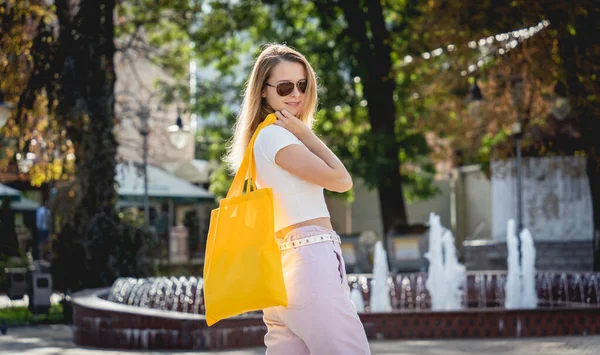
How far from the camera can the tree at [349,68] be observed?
979 inches

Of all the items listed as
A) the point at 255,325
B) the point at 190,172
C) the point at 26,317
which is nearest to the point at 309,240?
the point at 255,325

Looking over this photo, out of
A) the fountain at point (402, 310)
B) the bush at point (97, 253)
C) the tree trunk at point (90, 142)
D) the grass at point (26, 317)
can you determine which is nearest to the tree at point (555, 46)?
the fountain at point (402, 310)

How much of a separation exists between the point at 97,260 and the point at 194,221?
19.2 m

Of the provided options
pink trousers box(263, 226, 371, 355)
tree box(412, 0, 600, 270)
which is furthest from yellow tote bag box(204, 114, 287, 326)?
tree box(412, 0, 600, 270)

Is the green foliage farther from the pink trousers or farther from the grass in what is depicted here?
the pink trousers

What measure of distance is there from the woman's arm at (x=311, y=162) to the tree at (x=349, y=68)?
20.0 meters

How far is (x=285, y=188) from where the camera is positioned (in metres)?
4.05

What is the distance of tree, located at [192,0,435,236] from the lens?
24.9 m

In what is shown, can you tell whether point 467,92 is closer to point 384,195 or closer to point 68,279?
point 384,195

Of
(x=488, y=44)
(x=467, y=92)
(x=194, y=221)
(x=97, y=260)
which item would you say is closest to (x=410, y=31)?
(x=467, y=92)

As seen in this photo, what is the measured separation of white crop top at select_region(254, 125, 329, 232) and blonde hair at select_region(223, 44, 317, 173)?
0.19 metres

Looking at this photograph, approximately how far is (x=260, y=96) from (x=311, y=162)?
39 cm

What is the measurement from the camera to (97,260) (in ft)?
56.3

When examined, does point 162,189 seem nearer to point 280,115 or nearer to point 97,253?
point 97,253
